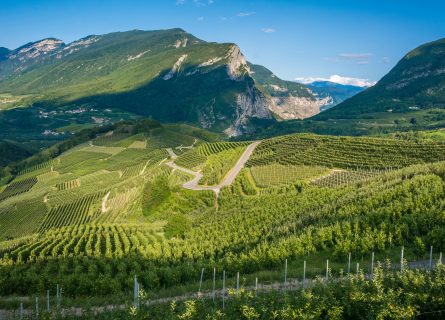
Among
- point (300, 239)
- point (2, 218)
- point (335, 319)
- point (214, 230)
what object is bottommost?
point (2, 218)

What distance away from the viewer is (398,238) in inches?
1762

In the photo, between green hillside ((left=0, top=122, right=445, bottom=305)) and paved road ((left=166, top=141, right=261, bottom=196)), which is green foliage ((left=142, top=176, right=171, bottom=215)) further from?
paved road ((left=166, top=141, right=261, bottom=196))

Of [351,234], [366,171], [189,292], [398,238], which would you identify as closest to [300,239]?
[351,234]

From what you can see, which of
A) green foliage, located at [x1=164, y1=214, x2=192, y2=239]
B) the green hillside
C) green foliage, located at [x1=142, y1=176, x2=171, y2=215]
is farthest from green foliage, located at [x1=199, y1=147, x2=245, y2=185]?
green foliage, located at [x1=164, y1=214, x2=192, y2=239]

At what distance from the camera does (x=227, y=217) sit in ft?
293

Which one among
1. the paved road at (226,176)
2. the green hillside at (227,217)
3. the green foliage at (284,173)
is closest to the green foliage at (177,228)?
the green hillside at (227,217)

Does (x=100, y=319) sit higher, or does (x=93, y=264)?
(x=100, y=319)

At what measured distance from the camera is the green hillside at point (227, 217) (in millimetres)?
45125

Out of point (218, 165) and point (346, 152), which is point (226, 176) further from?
point (346, 152)

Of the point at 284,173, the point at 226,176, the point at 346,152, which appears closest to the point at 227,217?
the point at 284,173

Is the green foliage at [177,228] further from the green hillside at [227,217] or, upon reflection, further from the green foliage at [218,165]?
the green foliage at [218,165]

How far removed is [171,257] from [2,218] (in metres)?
107

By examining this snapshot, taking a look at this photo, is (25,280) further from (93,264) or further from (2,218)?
(2,218)

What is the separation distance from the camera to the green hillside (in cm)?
4512
